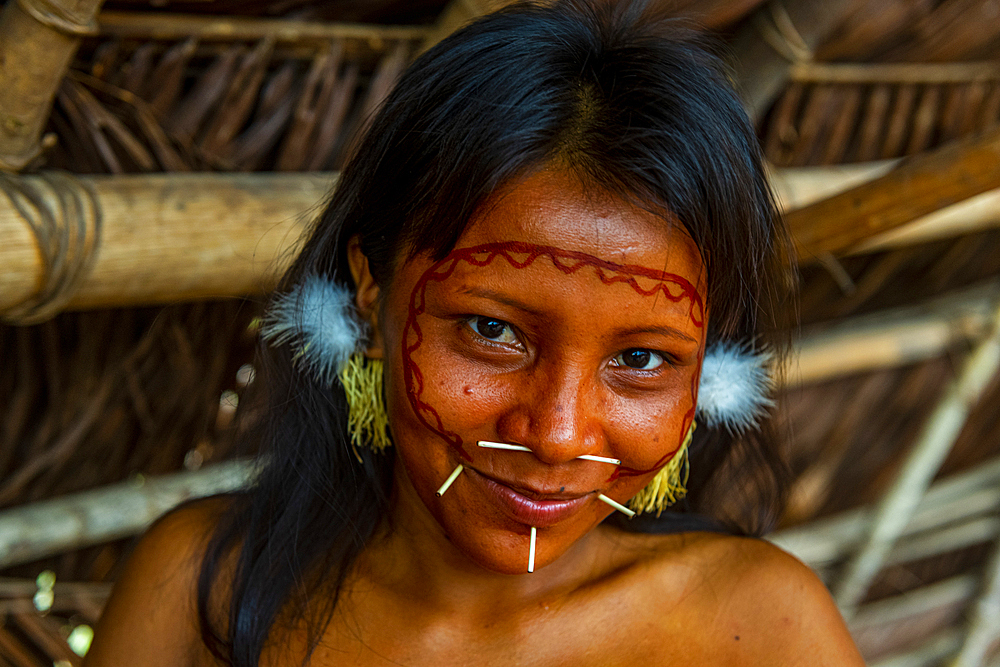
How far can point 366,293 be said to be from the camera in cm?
134

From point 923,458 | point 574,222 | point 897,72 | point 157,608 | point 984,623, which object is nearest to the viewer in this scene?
point 574,222

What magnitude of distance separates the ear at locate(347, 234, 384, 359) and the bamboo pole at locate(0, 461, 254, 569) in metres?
0.54

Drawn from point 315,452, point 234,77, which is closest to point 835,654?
point 315,452

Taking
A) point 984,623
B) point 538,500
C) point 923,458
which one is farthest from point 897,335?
point 538,500

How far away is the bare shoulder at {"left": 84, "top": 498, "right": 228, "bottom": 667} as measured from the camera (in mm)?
1438

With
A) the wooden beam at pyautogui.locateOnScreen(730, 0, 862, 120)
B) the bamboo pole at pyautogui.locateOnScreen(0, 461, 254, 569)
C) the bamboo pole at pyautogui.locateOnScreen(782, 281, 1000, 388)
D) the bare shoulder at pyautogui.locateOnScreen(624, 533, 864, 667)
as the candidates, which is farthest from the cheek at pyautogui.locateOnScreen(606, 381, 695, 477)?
the bamboo pole at pyautogui.locateOnScreen(782, 281, 1000, 388)

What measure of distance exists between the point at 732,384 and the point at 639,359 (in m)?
0.31

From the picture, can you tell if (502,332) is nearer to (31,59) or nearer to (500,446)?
(500,446)

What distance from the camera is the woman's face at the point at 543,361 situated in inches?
43.1

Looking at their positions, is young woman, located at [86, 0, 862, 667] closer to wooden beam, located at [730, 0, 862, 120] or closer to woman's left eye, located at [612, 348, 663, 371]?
woman's left eye, located at [612, 348, 663, 371]

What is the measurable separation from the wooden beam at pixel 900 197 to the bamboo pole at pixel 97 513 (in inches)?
43.5

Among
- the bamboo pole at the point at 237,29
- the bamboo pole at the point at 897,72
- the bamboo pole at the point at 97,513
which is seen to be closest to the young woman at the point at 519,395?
the bamboo pole at the point at 97,513

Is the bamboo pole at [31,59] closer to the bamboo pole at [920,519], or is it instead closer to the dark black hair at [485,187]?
the dark black hair at [485,187]

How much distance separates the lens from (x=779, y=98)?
2377 mm
